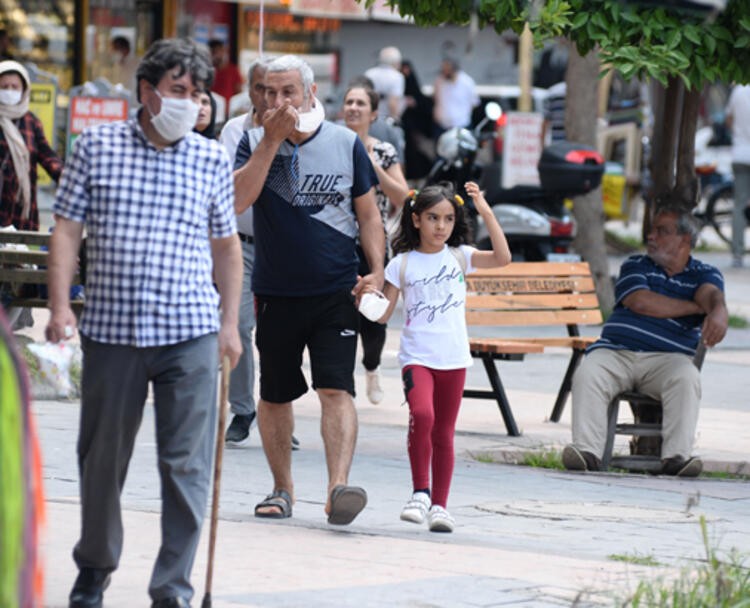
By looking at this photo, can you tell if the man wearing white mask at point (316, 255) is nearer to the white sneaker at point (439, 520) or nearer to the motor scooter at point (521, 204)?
the white sneaker at point (439, 520)

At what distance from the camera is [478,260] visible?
25.1ft

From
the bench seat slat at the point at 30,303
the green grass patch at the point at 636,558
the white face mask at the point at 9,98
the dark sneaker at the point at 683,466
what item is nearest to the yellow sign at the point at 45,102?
the white face mask at the point at 9,98

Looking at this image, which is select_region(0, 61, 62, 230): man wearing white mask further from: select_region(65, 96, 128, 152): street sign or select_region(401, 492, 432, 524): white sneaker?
select_region(65, 96, 128, 152): street sign

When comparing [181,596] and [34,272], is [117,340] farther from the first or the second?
[34,272]

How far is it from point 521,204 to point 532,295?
4.94m

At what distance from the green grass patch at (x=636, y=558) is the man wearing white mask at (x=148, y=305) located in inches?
68.4

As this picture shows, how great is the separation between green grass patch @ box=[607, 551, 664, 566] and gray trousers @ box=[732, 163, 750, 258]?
14175 mm

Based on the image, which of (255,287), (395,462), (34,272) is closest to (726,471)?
(395,462)

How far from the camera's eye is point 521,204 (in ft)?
52.2

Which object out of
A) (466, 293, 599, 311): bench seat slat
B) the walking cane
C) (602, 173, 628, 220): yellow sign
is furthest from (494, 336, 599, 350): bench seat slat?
(602, 173, 628, 220): yellow sign

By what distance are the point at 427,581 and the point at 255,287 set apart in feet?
5.77

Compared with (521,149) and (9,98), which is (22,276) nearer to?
(9,98)

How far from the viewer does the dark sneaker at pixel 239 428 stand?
9.20m

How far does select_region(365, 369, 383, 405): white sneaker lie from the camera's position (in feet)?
35.3
